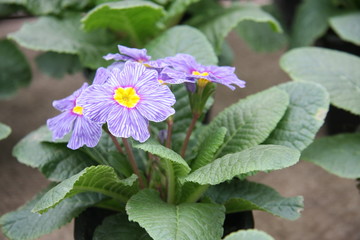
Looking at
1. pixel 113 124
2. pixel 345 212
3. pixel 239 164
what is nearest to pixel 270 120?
pixel 239 164

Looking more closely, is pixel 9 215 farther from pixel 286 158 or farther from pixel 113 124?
pixel 286 158

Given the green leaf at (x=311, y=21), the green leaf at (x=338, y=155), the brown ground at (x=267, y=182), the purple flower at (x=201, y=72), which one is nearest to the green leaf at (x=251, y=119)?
the purple flower at (x=201, y=72)

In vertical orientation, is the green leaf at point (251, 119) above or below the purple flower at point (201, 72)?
below

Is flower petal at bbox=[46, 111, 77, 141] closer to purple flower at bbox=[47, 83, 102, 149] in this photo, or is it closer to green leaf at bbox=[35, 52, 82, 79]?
purple flower at bbox=[47, 83, 102, 149]

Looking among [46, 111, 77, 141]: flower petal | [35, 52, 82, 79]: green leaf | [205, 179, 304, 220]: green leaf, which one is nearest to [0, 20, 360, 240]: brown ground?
[35, 52, 82, 79]: green leaf

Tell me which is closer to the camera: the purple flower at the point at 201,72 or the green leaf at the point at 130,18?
the purple flower at the point at 201,72

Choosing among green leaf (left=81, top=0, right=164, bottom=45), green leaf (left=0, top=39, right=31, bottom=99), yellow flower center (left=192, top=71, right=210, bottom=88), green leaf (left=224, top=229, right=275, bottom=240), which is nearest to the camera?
green leaf (left=224, top=229, right=275, bottom=240)

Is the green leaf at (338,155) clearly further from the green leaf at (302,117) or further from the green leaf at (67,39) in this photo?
the green leaf at (67,39)
